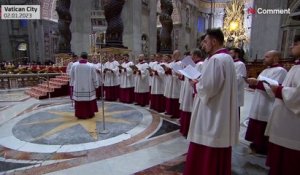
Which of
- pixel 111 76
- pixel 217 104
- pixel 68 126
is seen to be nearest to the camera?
pixel 217 104

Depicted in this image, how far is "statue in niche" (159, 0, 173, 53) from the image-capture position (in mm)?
9508

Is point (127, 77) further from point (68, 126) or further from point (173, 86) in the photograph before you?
point (68, 126)

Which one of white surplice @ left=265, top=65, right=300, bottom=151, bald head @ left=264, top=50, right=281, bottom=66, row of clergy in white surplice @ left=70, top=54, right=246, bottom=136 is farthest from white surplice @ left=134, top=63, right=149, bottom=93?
white surplice @ left=265, top=65, right=300, bottom=151

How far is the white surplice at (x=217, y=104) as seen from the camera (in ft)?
8.01

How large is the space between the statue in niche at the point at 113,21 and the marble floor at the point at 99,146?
13.5 feet

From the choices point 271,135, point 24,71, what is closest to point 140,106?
point 271,135

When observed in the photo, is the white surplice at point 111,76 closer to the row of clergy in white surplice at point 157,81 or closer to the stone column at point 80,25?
the row of clergy in white surplice at point 157,81

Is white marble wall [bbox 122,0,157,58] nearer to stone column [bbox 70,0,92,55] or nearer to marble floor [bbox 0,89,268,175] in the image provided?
stone column [bbox 70,0,92,55]

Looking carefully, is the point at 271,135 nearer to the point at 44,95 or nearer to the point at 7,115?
the point at 7,115

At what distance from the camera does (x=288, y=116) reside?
9.02 feet

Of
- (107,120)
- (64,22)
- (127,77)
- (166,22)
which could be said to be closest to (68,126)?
(107,120)

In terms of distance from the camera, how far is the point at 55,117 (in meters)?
6.38

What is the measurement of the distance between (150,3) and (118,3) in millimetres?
13501

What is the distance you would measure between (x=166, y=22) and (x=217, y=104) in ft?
25.8
